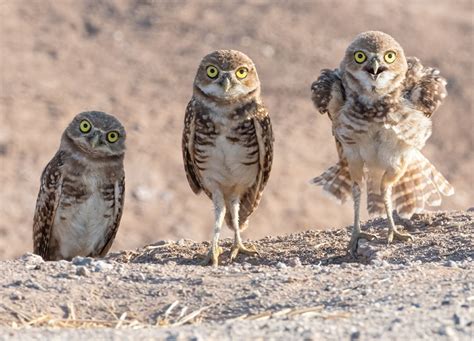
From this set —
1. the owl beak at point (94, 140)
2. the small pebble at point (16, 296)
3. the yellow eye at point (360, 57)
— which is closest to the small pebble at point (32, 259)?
the small pebble at point (16, 296)

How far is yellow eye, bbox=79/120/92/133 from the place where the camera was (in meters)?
9.52

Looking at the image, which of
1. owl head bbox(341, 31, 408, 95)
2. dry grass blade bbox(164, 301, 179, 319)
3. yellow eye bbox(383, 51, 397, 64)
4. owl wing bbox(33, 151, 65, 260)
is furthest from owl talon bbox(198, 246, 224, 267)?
dry grass blade bbox(164, 301, 179, 319)

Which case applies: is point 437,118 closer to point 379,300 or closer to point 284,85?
point 284,85

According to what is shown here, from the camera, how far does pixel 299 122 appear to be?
1784cm

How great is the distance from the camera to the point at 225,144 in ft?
28.5

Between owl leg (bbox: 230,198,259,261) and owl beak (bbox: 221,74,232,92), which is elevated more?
owl beak (bbox: 221,74,232,92)

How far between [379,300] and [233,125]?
2.81 m

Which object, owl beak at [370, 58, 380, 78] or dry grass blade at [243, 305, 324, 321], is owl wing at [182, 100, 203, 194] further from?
dry grass blade at [243, 305, 324, 321]

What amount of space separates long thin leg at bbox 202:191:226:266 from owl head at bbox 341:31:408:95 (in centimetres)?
131

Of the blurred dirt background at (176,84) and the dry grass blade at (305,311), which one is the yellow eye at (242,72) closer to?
the dry grass blade at (305,311)

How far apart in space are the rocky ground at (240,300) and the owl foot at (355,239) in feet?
2.03

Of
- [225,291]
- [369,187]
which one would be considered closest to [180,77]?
[369,187]

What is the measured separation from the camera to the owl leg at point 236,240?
29.1 feet

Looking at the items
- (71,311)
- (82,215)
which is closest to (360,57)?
(82,215)
